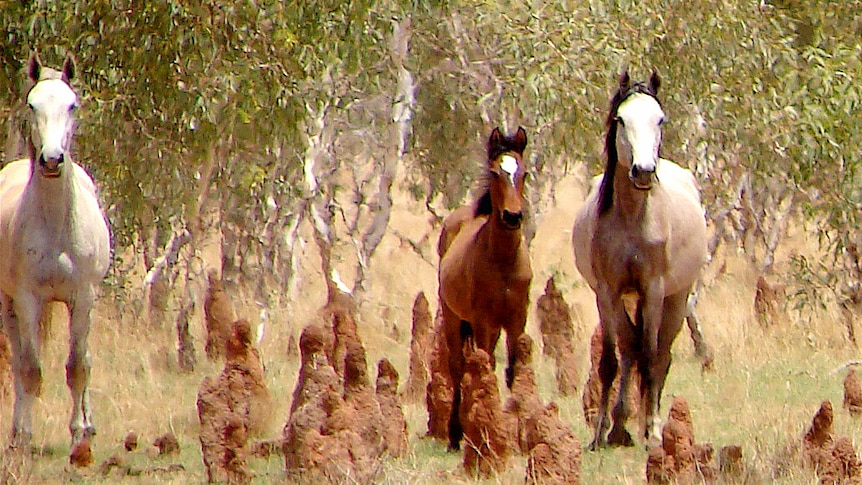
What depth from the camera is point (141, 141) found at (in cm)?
1004

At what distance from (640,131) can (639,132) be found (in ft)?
0.03

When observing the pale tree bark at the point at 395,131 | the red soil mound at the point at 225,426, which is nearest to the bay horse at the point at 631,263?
the red soil mound at the point at 225,426

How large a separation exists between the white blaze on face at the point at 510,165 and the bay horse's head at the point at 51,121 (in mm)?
2400

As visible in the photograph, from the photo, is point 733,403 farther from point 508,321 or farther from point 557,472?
point 557,472

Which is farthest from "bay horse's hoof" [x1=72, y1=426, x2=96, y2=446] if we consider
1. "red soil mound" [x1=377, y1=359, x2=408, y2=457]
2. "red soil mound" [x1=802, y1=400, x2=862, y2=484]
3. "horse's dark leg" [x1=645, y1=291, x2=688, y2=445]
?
"red soil mound" [x1=802, y1=400, x2=862, y2=484]

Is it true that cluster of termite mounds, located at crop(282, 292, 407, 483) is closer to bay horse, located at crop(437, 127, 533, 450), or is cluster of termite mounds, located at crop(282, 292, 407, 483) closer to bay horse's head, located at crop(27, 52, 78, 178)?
bay horse, located at crop(437, 127, 533, 450)

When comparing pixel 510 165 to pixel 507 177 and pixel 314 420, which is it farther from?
pixel 314 420

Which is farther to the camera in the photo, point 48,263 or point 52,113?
point 48,263

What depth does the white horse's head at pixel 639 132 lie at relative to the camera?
8.00 meters

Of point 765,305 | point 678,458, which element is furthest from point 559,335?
point 678,458

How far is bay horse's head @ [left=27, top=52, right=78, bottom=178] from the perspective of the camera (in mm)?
7566

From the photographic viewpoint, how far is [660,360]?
8930mm

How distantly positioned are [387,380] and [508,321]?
1.25 metres

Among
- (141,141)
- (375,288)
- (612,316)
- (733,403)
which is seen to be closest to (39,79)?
(141,141)
